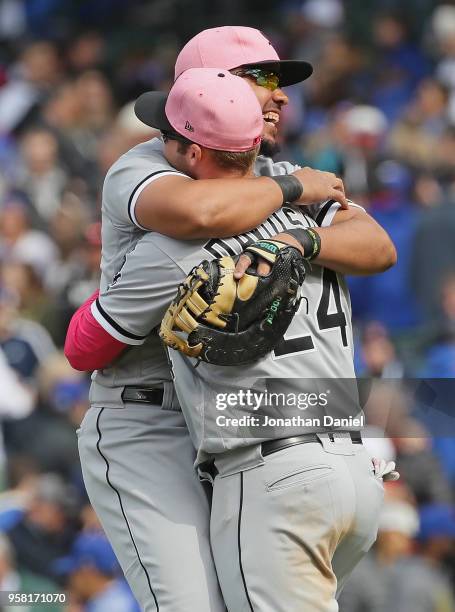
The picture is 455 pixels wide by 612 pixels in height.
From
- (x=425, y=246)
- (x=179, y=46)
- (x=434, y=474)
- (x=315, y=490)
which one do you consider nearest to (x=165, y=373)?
(x=315, y=490)

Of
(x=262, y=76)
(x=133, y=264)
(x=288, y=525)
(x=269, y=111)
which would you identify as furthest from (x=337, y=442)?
(x=262, y=76)

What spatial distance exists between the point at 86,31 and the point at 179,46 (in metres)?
1.24

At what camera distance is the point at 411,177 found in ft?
27.1

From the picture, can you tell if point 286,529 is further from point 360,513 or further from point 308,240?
point 308,240

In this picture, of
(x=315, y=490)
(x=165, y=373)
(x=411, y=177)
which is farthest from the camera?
(x=411, y=177)

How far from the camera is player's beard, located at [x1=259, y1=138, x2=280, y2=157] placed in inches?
140

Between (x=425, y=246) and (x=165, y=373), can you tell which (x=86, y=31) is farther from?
(x=165, y=373)

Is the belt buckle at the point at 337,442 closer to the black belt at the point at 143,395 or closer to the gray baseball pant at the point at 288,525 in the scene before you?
the gray baseball pant at the point at 288,525

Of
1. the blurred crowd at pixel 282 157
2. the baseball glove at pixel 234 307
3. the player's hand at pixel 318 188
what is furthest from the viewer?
the blurred crowd at pixel 282 157

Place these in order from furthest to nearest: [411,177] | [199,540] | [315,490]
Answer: [411,177]
[199,540]
[315,490]

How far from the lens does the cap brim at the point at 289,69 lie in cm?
361

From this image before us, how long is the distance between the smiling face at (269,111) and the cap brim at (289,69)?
0.06 metres

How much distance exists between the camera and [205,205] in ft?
10.2

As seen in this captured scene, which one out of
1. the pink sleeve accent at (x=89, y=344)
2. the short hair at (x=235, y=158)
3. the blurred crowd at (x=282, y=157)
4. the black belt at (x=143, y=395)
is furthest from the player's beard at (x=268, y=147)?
the blurred crowd at (x=282, y=157)
